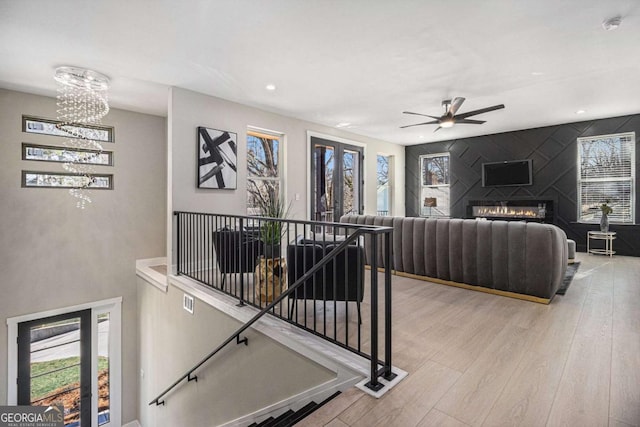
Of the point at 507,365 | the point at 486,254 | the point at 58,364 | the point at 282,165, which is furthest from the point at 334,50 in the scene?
the point at 58,364

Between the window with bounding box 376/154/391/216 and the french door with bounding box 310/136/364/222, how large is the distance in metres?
1.25

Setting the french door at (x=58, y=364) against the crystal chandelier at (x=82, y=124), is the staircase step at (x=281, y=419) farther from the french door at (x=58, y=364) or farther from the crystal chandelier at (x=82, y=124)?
the crystal chandelier at (x=82, y=124)

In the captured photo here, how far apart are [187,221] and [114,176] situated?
1850 millimetres

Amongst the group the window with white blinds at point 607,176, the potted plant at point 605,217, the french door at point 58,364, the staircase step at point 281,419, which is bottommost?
the french door at point 58,364

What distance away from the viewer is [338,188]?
6637mm

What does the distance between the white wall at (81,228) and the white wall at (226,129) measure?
4.85 ft

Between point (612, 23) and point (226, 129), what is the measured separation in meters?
4.45

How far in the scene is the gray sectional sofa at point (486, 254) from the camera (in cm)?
313

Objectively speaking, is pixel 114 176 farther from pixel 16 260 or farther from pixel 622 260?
pixel 622 260

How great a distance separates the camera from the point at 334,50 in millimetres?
3105

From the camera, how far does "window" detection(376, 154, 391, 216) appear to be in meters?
8.32

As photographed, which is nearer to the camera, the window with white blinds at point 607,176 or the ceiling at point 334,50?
the ceiling at point 334,50

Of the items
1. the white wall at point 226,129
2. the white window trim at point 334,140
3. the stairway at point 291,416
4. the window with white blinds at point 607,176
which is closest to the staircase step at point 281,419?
the stairway at point 291,416

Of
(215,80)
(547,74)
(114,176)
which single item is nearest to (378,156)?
(547,74)
